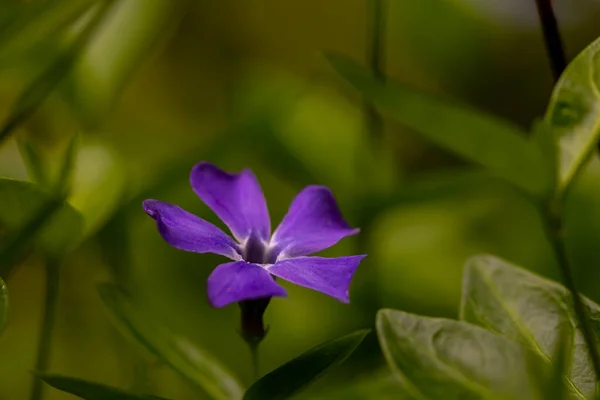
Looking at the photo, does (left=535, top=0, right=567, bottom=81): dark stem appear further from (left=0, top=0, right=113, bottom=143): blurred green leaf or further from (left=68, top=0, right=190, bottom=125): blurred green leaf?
(left=68, top=0, right=190, bottom=125): blurred green leaf

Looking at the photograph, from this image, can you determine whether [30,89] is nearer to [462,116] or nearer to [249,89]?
[462,116]

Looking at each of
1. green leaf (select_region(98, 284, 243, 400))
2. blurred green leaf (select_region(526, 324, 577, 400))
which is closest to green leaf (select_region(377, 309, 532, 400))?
blurred green leaf (select_region(526, 324, 577, 400))

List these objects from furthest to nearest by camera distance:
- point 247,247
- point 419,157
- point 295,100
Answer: point 419,157, point 295,100, point 247,247

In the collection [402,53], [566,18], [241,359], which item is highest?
[566,18]

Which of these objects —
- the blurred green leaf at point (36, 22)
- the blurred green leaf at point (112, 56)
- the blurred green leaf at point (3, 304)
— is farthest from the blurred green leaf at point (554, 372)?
the blurred green leaf at point (112, 56)

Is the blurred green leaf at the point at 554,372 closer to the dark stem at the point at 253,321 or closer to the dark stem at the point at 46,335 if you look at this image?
the dark stem at the point at 253,321

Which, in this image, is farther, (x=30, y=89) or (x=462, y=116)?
(x=30, y=89)

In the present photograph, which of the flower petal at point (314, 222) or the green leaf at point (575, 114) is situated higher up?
the green leaf at point (575, 114)

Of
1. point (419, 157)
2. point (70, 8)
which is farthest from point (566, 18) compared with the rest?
point (70, 8)
